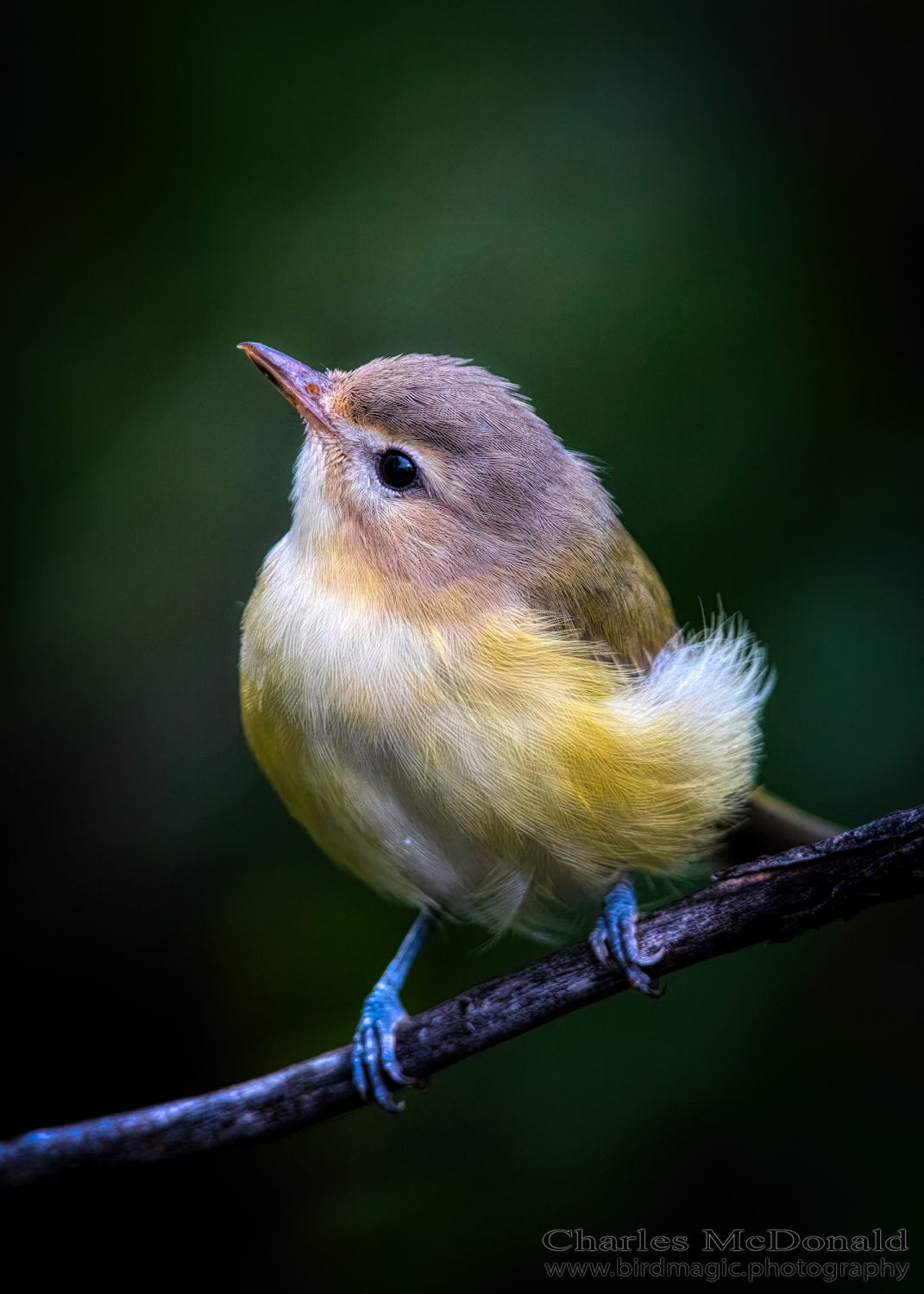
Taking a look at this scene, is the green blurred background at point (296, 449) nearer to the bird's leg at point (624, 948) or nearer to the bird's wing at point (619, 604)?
the bird's wing at point (619, 604)

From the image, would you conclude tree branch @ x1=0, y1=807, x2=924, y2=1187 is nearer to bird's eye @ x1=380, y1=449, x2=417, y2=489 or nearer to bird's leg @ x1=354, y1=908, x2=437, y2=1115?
bird's leg @ x1=354, y1=908, x2=437, y2=1115

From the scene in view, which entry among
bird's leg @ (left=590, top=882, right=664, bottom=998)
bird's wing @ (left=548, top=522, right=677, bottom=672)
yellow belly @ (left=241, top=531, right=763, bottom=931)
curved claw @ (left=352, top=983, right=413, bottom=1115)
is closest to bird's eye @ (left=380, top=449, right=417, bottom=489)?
yellow belly @ (left=241, top=531, right=763, bottom=931)

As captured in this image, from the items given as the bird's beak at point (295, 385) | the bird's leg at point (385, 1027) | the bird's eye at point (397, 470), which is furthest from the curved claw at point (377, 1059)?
the bird's beak at point (295, 385)

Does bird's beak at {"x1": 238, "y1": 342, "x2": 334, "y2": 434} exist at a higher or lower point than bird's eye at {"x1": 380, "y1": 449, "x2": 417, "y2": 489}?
higher

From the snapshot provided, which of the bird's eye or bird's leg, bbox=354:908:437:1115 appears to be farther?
the bird's eye

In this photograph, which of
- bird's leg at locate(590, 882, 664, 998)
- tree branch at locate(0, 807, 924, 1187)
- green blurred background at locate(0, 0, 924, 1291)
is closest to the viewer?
tree branch at locate(0, 807, 924, 1187)

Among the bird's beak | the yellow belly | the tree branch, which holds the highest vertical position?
the bird's beak

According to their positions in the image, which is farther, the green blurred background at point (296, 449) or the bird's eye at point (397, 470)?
the green blurred background at point (296, 449)

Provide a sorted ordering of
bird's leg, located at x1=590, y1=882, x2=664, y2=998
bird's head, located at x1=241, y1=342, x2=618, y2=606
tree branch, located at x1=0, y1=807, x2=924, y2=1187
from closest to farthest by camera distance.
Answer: tree branch, located at x1=0, y1=807, x2=924, y2=1187, bird's leg, located at x1=590, y1=882, x2=664, y2=998, bird's head, located at x1=241, y1=342, x2=618, y2=606
